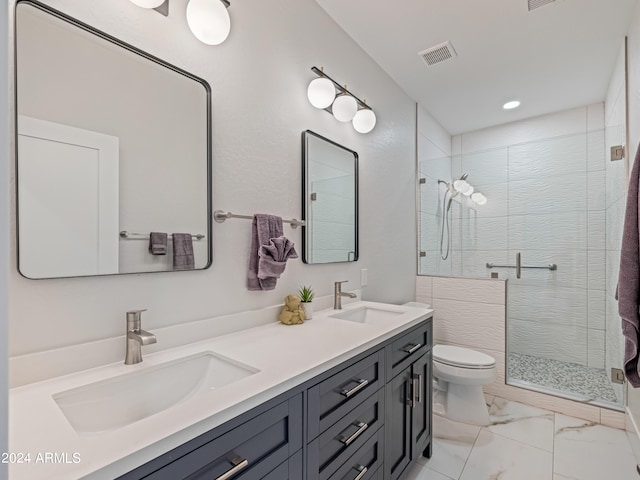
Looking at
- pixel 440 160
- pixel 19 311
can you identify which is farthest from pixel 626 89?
pixel 19 311

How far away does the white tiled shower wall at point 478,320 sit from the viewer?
2393mm

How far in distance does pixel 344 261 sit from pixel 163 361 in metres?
1.22

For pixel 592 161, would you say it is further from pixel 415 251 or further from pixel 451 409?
pixel 451 409

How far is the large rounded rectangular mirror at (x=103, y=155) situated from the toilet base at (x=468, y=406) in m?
1.90

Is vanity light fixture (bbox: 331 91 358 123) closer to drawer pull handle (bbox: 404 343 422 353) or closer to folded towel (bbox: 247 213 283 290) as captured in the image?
folded towel (bbox: 247 213 283 290)

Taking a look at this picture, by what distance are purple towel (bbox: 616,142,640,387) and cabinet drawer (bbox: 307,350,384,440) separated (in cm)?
87

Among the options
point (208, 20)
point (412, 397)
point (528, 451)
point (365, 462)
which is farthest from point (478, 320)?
point (208, 20)

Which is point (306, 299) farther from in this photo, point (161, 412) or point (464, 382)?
point (464, 382)

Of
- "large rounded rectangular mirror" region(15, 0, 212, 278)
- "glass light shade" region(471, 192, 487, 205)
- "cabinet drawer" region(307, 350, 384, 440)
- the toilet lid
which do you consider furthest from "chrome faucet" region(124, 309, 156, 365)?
"glass light shade" region(471, 192, 487, 205)

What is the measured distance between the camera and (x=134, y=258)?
40.3 inches

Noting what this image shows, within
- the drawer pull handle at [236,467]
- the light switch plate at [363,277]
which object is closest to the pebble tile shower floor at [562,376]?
the light switch plate at [363,277]

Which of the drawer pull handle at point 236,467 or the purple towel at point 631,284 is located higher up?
the purple towel at point 631,284

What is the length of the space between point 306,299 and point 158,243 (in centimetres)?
75

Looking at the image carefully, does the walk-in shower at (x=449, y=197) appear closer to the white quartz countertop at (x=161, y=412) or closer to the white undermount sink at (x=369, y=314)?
the white undermount sink at (x=369, y=314)
